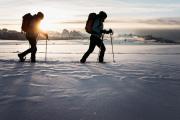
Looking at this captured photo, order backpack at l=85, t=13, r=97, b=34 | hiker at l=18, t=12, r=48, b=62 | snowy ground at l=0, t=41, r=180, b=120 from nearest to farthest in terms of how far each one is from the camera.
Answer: snowy ground at l=0, t=41, r=180, b=120
backpack at l=85, t=13, r=97, b=34
hiker at l=18, t=12, r=48, b=62

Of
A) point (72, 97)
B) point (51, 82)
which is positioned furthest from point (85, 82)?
point (72, 97)

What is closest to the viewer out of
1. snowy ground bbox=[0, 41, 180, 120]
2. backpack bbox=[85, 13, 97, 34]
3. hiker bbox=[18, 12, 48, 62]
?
snowy ground bbox=[0, 41, 180, 120]

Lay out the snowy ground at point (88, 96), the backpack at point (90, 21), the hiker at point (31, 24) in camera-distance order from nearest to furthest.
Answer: the snowy ground at point (88, 96) → the backpack at point (90, 21) → the hiker at point (31, 24)

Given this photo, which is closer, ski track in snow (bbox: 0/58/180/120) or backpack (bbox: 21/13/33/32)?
ski track in snow (bbox: 0/58/180/120)

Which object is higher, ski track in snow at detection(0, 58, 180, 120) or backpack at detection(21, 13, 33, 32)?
backpack at detection(21, 13, 33, 32)

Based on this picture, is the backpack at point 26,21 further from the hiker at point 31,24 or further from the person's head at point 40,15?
the person's head at point 40,15

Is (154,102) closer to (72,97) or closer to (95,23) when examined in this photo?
(72,97)

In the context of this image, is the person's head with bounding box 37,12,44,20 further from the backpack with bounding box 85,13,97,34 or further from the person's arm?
the person's arm

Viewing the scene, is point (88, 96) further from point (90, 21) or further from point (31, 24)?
point (31, 24)

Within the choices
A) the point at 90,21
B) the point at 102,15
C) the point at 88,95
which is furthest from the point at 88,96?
the point at 102,15

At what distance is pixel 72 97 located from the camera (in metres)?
5.72

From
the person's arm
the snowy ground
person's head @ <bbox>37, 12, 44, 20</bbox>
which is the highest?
person's head @ <bbox>37, 12, 44, 20</bbox>

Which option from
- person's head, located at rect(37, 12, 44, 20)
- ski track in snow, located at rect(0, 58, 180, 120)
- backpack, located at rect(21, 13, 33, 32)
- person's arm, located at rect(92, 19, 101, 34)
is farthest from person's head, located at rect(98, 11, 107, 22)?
ski track in snow, located at rect(0, 58, 180, 120)

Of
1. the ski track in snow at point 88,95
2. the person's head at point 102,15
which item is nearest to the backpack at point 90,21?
the person's head at point 102,15
